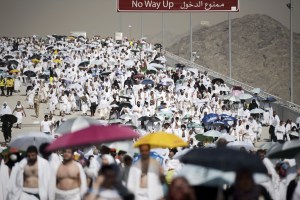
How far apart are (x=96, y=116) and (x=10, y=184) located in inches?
848

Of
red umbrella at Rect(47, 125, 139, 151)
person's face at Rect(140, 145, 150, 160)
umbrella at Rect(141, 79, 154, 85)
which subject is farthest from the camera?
umbrella at Rect(141, 79, 154, 85)

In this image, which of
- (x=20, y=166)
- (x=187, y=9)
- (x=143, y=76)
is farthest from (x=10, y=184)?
(x=187, y=9)

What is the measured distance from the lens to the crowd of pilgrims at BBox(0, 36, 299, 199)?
25.2 metres

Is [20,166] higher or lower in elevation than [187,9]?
lower

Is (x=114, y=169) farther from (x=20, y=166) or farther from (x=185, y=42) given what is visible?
(x=185, y=42)

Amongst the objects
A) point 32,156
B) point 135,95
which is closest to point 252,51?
point 135,95

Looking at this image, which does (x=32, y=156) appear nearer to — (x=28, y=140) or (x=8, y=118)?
(x=28, y=140)

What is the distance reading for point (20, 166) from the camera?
10.7m

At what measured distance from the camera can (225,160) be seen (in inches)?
350

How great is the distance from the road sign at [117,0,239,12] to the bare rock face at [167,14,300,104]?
4746cm

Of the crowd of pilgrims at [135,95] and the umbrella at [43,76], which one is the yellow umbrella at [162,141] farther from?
the umbrella at [43,76]

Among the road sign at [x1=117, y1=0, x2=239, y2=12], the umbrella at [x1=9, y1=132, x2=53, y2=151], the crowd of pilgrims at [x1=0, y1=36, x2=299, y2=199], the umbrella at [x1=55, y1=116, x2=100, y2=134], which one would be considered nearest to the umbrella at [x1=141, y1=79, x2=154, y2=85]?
the crowd of pilgrims at [x1=0, y1=36, x2=299, y2=199]

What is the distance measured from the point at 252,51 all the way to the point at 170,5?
62.7 m

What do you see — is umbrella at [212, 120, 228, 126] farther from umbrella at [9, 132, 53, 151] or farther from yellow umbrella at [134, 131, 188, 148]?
yellow umbrella at [134, 131, 188, 148]
